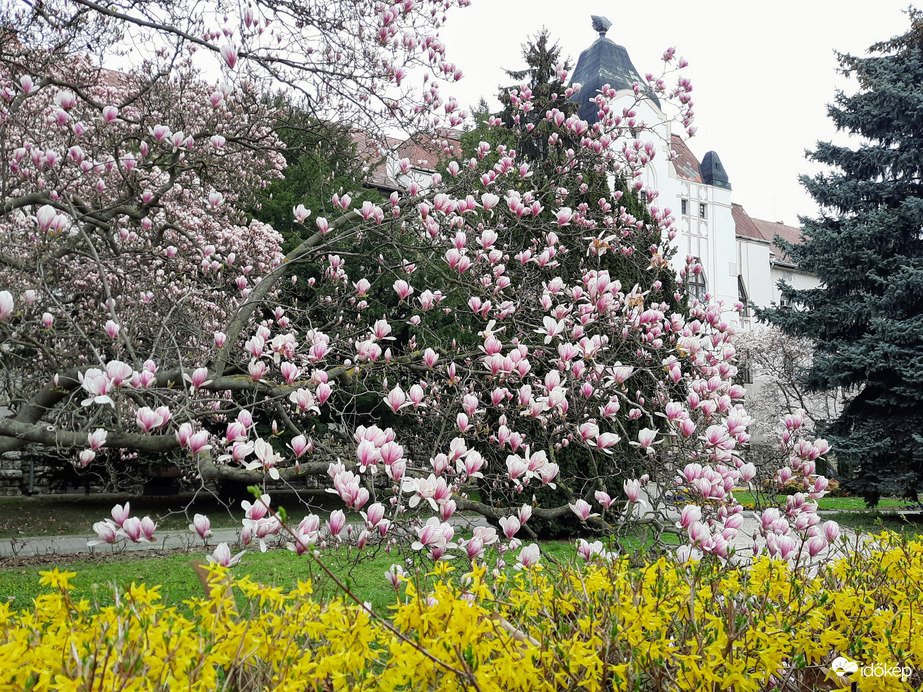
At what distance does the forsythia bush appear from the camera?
4.59ft

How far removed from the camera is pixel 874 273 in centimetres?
1455

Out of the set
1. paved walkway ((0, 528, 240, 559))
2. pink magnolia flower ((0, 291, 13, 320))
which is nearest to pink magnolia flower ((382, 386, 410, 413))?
pink magnolia flower ((0, 291, 13, 320))

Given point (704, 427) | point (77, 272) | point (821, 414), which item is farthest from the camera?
point (821, 414)

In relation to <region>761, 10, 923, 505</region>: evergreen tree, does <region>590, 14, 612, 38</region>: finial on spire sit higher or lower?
higher

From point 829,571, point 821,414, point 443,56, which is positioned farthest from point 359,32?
point 821,414

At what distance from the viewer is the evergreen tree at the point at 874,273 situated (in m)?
13.8

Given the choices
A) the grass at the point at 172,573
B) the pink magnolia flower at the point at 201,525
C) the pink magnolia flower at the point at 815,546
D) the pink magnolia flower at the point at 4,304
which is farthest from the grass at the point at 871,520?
the pink magnolia flower at the point at 4,304

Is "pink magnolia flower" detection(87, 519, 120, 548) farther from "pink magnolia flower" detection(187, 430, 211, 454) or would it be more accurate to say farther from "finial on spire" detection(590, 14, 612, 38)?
"finial on spire" detection(590, 14, 612, 38)

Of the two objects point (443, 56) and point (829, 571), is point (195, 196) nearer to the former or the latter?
point (443, 56)

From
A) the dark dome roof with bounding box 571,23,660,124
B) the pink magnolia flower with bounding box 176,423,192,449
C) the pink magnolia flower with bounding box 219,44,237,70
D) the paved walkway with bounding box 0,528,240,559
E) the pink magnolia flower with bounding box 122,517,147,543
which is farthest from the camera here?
the dark dome roof with bounding box 571,23,660,124

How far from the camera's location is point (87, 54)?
6.35 metres

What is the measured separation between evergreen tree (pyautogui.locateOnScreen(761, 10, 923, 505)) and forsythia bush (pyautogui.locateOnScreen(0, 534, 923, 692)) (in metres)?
13.7

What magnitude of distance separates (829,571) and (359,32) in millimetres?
4789

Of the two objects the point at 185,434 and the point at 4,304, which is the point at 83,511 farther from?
the point at 185,434
